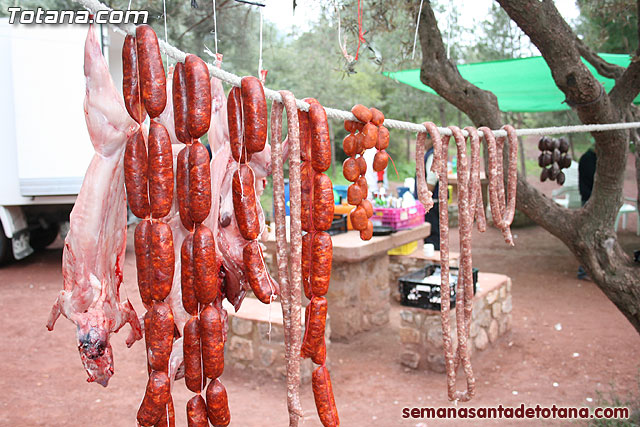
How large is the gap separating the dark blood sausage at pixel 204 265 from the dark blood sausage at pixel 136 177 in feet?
0.48

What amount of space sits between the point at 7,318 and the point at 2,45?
3771 mm

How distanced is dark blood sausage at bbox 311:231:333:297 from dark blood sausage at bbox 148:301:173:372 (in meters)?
0.45

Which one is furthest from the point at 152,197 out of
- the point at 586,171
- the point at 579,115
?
the point at 586,171

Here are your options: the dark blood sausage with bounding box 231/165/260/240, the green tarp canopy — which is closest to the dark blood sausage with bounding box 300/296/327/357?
the dark blood sausage with bounding box 231/165/260/240

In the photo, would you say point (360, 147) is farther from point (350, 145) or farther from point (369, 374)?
point (369, 374)

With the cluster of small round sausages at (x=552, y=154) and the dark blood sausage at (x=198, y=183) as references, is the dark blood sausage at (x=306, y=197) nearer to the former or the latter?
the dark blood sausage at (x=198, y=183)

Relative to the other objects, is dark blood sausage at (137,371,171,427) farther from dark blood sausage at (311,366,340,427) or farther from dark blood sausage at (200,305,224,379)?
dark blood sausage at (311,366,340,427)

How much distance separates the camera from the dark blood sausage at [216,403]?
1514 millimetres

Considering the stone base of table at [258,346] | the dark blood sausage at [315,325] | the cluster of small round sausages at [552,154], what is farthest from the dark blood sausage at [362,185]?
the cluster of small round sausages at [552,154]

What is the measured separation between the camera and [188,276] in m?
1.47

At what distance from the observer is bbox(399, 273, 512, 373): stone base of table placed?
16.5 feet

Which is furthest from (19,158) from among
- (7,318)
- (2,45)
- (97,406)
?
(97,406)

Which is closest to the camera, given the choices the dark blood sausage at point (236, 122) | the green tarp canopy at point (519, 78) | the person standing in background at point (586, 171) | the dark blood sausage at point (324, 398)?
the dark blood sausage at point (236, 122)

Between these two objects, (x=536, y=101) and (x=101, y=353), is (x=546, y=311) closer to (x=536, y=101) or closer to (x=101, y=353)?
(x=536, y=101)
